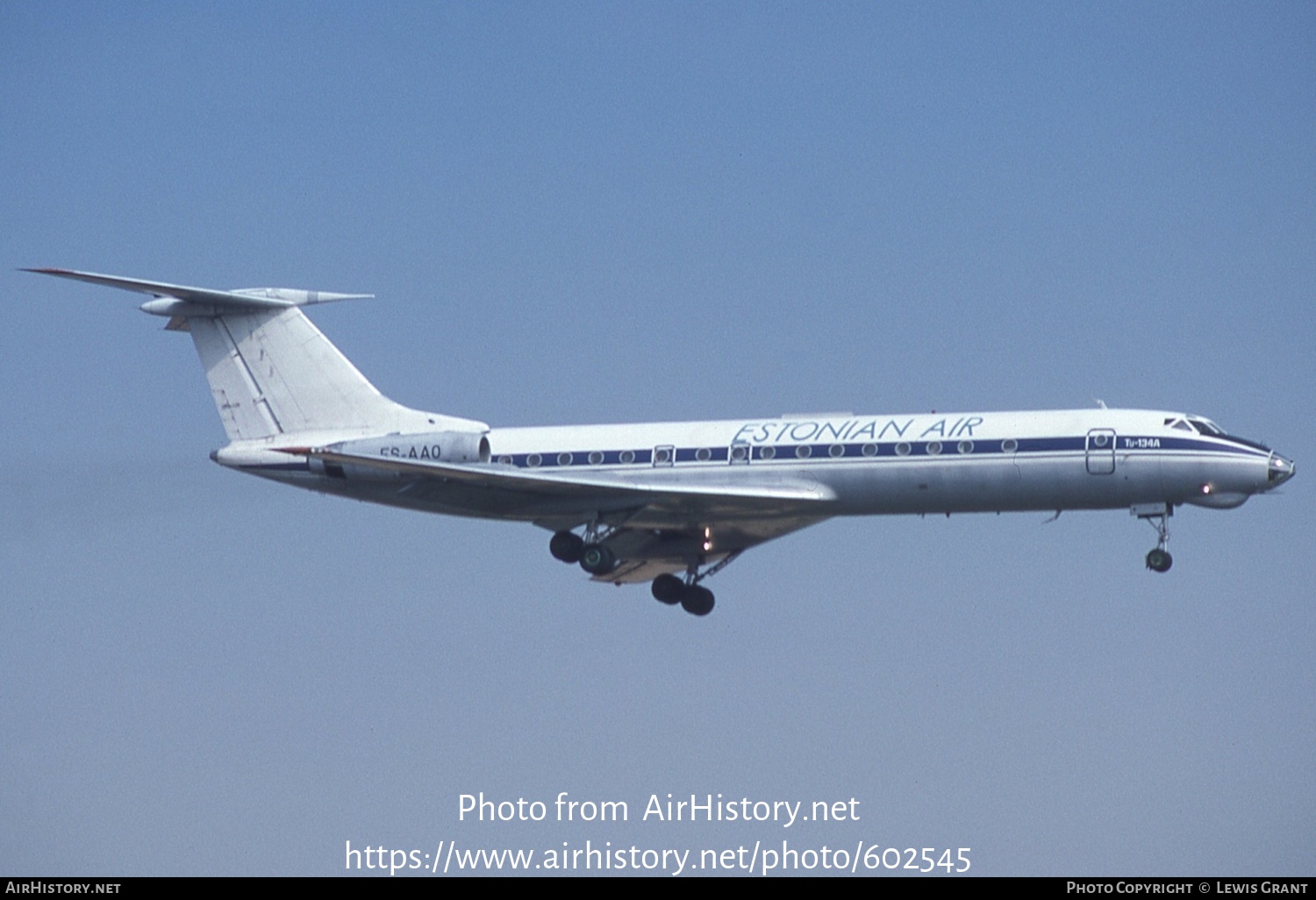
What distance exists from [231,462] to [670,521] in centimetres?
956

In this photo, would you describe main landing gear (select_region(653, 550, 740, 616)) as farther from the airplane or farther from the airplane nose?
the airplane nose

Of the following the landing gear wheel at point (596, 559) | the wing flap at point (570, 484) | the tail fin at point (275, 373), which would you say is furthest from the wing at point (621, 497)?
the tail fin at point (275, 373)

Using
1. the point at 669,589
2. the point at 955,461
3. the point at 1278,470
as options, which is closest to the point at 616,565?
the point at 669,589

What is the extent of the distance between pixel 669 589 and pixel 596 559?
418cm

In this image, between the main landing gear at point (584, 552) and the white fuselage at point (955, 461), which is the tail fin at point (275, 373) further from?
the main landing gear at point (584, 552)

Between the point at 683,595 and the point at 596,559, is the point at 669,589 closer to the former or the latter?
the point at 683,595

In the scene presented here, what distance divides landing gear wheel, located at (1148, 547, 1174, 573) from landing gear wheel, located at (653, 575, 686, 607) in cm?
1065

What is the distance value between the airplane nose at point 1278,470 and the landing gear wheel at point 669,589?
43.0 feet

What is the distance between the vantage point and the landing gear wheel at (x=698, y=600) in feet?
148

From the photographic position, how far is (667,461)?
41531mm

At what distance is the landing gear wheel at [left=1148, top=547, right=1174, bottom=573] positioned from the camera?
40.1 meters

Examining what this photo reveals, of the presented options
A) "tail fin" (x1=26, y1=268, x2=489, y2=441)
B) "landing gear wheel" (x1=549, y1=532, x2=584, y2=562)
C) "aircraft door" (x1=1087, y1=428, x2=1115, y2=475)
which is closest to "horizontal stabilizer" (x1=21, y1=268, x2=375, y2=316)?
"tail fin" (x1=26, y1=268, x2=489, y2=441)
